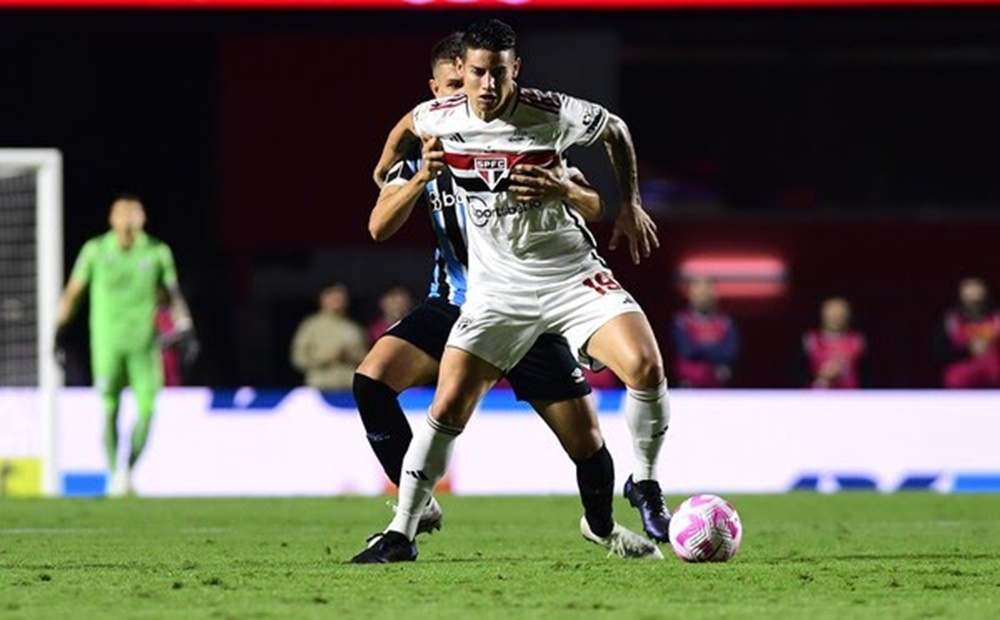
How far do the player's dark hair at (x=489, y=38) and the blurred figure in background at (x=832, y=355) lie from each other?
9.52 m

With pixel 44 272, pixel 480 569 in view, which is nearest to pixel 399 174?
pixel 480 569

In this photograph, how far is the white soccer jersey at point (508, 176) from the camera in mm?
8586

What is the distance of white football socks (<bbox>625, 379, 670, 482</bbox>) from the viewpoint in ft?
28.7

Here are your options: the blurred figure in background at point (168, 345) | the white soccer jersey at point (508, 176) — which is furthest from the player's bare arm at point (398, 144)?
the blurred figure in background at point (168, 345)

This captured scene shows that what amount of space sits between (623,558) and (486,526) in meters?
3.00

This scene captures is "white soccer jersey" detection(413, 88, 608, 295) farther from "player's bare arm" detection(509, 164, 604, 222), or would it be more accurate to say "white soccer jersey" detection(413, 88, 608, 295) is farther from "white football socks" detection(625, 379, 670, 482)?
"white football socks" detection(625, 379, 670, 482)

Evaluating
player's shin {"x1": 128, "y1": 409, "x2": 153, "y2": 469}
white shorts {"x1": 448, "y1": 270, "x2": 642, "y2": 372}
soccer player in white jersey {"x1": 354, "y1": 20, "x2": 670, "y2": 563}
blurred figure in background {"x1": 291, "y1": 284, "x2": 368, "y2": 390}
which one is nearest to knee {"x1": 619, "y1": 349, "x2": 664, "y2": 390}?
soccer player in white jersey {"x1": 354, "y1": 20, "x2": 670, "y2": 563}

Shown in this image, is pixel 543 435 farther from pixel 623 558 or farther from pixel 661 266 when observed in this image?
pixel 623 558

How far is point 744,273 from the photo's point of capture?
21.4 meters

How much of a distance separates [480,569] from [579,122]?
1.65m

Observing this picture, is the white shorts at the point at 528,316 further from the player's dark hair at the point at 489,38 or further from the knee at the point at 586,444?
the player's dark hair at the point at 489,38

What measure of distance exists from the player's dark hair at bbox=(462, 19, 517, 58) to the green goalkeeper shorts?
7.94 metres

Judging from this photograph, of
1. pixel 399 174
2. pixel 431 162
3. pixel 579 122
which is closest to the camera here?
pixel 431 162

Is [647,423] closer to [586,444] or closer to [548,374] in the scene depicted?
[586,444]
